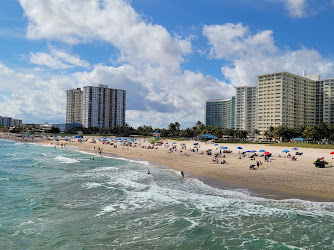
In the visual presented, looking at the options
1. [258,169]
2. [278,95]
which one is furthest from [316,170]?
[278,95]

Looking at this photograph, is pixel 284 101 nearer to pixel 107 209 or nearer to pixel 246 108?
pixel 246 108

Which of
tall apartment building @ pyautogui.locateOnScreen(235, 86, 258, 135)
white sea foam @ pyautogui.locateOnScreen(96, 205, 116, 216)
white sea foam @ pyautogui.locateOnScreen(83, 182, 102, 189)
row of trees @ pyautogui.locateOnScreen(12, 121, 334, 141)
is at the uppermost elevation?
tall apartment building @ pyautogui.locateOnScreen(235, 86, 258, 135)

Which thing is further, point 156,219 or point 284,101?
point 284,101

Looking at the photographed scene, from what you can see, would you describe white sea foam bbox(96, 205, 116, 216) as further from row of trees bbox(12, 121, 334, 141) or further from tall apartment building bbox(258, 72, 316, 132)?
tall apartment building bbox(258, 72, 316, 132)

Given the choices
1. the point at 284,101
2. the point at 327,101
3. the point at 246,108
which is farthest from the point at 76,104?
the point at 327,101

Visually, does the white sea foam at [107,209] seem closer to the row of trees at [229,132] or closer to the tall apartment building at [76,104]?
the row of trees at [229,132]

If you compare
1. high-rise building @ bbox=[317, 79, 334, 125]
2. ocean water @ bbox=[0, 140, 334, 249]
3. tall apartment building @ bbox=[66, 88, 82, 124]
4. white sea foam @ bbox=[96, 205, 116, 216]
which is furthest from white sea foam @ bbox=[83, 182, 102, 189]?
tall apartment building @ bbox=[66, 88, 82, 124]

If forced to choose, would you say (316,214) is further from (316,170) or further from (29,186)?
(29,186)
